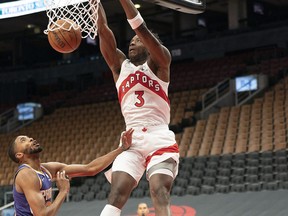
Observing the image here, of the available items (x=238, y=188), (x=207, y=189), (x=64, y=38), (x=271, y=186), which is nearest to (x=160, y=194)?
(x=64, y=38)

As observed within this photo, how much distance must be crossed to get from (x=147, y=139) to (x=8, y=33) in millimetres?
22636

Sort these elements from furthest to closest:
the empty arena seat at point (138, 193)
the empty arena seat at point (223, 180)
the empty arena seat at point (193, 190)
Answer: the empty arena seat at point (138, 193) < the empty arena seat at point (223, 180) < the empty arena seat at point (193, 190)

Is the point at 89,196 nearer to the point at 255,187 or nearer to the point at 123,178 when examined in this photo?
the point at 255,187

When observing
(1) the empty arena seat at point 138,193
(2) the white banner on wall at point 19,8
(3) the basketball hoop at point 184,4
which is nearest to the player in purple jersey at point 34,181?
(3) the basketball hoop at point 184,4

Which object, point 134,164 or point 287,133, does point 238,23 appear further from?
point 134,164

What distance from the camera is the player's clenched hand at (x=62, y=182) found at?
4770 millimetres

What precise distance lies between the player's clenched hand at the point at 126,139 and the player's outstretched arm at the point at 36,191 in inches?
20.7

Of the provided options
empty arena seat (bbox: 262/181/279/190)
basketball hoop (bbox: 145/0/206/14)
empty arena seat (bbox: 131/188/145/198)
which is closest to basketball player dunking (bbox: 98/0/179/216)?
basketball hoop (bbox: 145/0/206/14)

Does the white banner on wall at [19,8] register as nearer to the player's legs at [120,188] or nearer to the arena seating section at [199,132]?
the arena seating section at [199,132]

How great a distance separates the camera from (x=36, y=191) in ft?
15.5

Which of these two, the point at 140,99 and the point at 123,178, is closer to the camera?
the point at 123,178

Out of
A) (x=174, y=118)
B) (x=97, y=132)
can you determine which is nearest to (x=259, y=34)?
(x=174, y=118)

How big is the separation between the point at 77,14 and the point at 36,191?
1913 mm

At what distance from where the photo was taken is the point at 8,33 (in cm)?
2666
